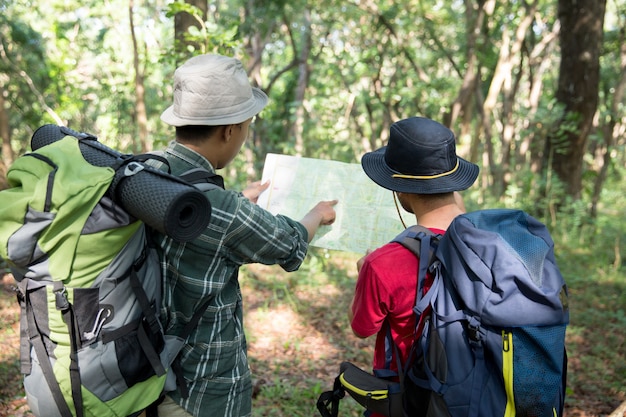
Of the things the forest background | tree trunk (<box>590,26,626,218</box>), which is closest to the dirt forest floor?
the forest background

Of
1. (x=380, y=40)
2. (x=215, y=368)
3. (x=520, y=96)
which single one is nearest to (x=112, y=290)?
(x=215, y=368)

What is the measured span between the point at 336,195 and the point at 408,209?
0.58 metres

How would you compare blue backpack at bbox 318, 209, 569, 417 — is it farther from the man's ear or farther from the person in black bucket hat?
the man's ear

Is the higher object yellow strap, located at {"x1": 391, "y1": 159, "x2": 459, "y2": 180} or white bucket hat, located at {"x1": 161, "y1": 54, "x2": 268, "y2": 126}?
white bucket hat, located at {"x1": 161, "y1": 54, "x2": 268, "y2": 126}

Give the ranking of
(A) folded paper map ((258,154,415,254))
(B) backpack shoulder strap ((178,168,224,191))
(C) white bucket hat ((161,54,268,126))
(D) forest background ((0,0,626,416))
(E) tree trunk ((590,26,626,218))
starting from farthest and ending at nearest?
(E) tree trunk ((590,26,626,218)), (D) forest background ((0,0,626,416)), (A) folded paper map ((258,154,415,254)), (C) white bucket hat ((161,54,268,126)), (B) backpack shoulder strap ((178,168,224,191))

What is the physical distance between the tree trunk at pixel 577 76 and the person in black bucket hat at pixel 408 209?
22.7ft

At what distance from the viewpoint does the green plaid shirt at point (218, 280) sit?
1.60 metres

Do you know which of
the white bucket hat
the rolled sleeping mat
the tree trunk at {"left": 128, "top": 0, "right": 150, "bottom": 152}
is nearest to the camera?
the rolled sleeping mat

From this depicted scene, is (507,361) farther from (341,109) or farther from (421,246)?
(341,109)

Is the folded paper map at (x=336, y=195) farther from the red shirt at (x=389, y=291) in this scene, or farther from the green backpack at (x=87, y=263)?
the green backpack at (x=87, y=263)

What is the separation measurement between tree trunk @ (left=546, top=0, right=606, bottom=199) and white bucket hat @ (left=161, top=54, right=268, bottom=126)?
7317 mm

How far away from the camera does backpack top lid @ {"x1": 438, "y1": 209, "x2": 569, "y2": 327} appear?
4.73ft

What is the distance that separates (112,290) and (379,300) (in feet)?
2.71

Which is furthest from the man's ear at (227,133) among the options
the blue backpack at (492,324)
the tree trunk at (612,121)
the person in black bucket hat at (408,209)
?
the tree trunk at (612,121)
